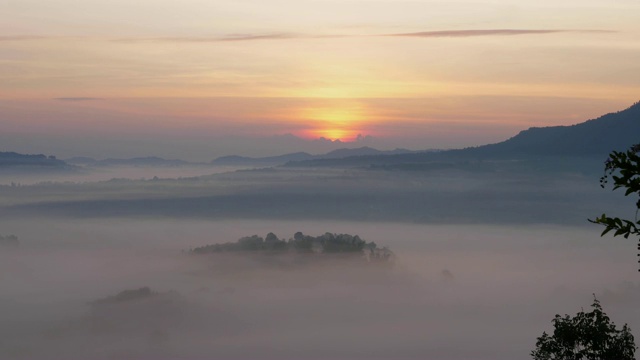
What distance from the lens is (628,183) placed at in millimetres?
14281

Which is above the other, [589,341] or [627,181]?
[627,181]

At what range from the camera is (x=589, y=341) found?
41812 millimetres

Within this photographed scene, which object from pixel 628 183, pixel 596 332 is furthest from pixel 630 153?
pixel 596 332

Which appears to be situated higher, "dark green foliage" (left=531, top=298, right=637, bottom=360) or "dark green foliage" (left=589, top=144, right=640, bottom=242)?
"dark green foliage" (left=589, top=144, right=640, bottom=242)

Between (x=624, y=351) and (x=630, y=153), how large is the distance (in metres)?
29.4

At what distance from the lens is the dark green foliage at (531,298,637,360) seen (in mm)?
41688

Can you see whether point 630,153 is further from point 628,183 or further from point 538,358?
point 538,358

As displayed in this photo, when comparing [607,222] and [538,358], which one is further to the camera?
[538,358]

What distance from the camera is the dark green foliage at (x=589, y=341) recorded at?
41688 mm

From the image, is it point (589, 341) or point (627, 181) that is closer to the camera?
point (627, 181)

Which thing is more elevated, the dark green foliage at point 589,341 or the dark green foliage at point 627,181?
the dark green foliage at point 627,181

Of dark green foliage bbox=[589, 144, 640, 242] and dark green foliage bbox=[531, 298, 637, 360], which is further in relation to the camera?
dark green foliage bbox=[531, 298, 637, 360]

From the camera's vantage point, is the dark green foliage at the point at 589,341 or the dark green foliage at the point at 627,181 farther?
the dark green foliage at the point at 589,341

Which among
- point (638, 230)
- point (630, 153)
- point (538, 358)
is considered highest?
point (630, 153)
